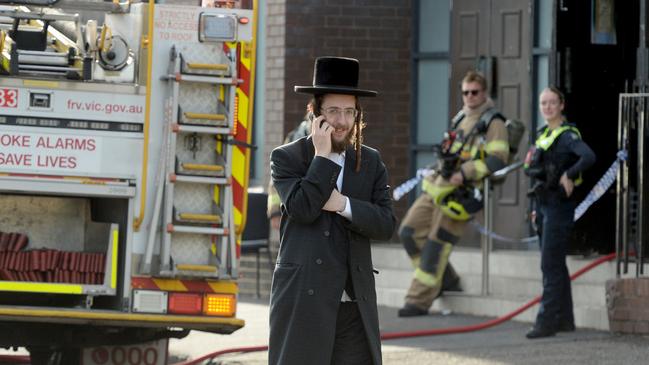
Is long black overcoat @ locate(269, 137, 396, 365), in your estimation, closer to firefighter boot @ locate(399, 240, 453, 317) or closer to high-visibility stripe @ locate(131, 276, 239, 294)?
high-visibility stripe @ locate(131, 276, 239, 294)

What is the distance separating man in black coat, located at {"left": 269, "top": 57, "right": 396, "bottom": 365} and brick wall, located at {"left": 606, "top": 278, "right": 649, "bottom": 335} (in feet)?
17.5

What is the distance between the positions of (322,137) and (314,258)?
0.47 metres

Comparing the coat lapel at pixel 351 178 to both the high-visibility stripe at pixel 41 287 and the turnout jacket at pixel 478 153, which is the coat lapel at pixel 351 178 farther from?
the turnout jacket at pixel 478 153

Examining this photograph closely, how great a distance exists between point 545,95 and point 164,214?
385 cm

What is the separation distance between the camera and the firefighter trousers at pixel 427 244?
517 inches

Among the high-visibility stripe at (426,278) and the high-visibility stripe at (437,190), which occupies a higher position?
the high-visibility stripe at (437,190)

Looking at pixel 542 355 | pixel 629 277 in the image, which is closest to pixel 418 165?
pixel 629 277

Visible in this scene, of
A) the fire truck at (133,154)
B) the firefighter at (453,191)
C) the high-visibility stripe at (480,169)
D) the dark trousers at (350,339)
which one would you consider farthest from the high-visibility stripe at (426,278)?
the dark trousers at (350,339)

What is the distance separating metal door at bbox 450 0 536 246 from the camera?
14.9 meters

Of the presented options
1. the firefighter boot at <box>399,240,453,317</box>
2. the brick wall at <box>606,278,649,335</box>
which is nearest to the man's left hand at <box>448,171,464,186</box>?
the firefighter boot at <box>399,240,453,317</box>

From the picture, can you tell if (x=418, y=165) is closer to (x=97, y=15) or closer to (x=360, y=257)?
(x=97, y=15)

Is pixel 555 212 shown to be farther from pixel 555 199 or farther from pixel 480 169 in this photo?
pixel 480 169

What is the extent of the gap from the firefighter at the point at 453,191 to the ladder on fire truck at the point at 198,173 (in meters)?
4.32

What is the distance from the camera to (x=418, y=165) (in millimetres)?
16172
